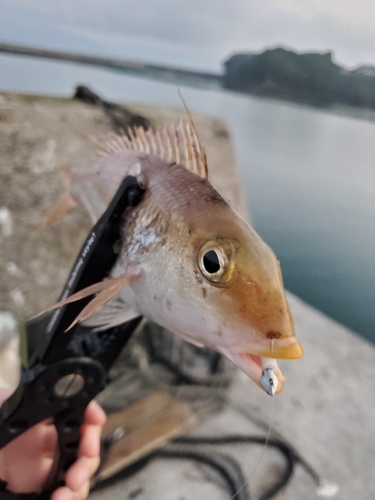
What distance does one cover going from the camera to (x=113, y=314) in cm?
33

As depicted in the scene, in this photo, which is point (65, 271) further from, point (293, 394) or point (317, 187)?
point (317, 187)

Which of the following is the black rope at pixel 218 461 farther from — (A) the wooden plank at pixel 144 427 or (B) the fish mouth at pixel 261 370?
(B) the fish mouth at pixel 261 370

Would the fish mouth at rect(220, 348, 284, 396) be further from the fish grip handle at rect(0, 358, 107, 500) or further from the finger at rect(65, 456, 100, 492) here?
the finger at rect(65, 456, 100, 492)

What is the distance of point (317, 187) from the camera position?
1372 millimetres

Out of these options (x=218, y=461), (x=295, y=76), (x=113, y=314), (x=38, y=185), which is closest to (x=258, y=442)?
(x=218, y=461)

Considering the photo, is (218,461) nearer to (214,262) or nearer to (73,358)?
(73,358)

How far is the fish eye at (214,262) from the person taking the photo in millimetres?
234

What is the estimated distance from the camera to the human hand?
0.40 meters

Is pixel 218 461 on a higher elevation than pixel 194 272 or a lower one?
lower

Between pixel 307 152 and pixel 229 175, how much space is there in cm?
62

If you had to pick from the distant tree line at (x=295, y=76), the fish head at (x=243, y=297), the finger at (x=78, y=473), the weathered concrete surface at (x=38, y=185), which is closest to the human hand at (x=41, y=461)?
the finger at (x=78, y=473)

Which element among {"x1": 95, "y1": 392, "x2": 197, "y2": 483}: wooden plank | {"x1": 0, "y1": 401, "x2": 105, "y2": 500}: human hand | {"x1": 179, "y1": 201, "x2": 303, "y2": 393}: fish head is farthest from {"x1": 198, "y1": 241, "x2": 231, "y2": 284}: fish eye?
{"x1": 95, "y1": 392, "x2": 197, "y2": 483}: wooden plank

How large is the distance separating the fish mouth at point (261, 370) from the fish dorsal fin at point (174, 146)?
0.14m

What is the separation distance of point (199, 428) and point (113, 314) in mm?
477
